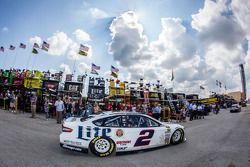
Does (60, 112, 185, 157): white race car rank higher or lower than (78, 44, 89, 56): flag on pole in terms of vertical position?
lower

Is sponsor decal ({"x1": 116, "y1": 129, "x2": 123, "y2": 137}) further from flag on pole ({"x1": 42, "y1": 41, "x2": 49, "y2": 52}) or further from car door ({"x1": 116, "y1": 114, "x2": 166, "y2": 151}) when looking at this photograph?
flag on pole ({"x1": 42, "y1": 41, "x2": 49, "y2": 52})

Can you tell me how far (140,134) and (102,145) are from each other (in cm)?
131

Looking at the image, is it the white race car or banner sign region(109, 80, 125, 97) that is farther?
banner sign region(109, 80, 125, 97)

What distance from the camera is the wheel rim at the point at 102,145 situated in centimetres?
593

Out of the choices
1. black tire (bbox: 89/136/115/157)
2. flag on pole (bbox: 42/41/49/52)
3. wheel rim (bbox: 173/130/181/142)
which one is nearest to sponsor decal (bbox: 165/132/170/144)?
wheel rim (bbox: 173/130/181/142)

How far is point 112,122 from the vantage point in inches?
251

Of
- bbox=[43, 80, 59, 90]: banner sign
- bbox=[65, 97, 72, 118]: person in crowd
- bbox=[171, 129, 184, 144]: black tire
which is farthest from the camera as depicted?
bbox=[43, 80, 59, 90]: banner sign

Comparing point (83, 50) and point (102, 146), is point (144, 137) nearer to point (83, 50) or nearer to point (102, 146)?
point (102, 146)

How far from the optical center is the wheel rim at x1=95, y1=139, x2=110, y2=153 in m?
5.93

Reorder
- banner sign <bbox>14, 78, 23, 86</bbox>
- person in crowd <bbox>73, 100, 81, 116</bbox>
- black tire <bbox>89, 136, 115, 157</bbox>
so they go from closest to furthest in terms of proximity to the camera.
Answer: black tire <bbox>89, 136, 115, 157</bbox> → person in crowd <bbox>73, 100, 81, 116</bbox> → banner sign <bbox>14, 78, 23, 86</bbox>

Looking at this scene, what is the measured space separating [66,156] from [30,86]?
15777 mm

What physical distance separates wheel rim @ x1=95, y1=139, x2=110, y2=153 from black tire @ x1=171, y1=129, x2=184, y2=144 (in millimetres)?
2762

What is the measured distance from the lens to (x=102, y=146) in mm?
5988

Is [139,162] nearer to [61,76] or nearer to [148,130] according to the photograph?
[148,130]
